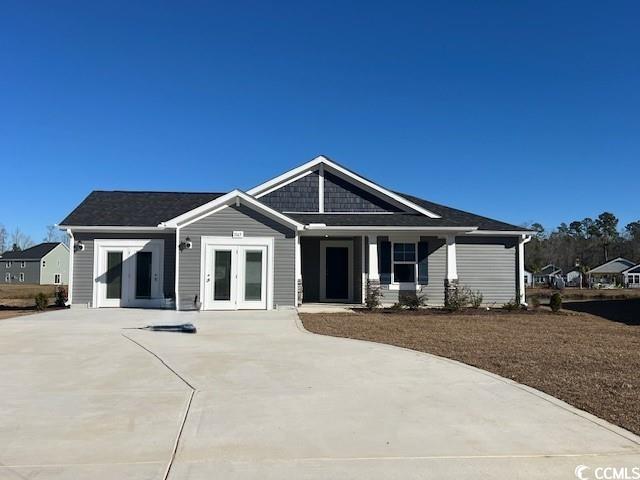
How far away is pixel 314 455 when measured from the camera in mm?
4488

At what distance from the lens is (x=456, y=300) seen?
17.8m

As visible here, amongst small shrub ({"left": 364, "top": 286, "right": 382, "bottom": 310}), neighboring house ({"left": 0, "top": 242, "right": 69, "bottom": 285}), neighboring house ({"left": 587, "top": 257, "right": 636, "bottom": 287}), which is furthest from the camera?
neighboring house ({"left": 587, "top": 257, "right": 636, "bottom": 287})

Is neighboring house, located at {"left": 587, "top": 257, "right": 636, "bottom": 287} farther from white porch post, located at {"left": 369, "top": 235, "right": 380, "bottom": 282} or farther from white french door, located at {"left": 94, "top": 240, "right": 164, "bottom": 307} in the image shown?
white french door, located at {"left": 94, "top": 240, "right": 164, "bottom": 307}

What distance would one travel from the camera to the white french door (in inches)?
734

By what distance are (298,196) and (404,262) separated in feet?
15.6

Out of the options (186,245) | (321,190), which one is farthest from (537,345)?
(321,190)

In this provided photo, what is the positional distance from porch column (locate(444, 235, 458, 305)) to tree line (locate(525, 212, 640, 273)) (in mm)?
75231

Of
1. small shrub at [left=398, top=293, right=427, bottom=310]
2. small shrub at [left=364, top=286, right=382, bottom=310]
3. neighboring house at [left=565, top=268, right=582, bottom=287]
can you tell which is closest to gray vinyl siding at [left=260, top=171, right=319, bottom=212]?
small shrub at [left=364, top=286, right=382, bottom=310]

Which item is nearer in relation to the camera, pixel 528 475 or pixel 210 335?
pixel 528 475

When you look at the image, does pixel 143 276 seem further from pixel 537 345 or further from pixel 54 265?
pixel 54 265

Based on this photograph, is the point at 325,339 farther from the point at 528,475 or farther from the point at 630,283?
the point at 630,283

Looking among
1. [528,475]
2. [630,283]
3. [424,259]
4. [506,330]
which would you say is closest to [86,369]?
[528,475]

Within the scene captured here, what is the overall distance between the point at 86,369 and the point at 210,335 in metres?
3.85

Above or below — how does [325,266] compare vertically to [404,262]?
below
